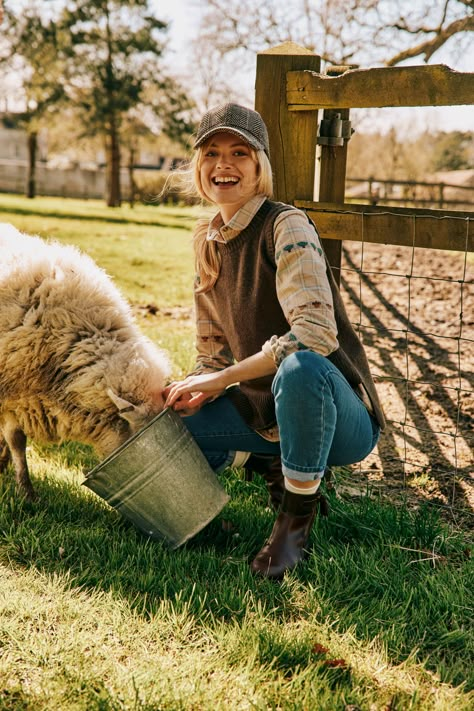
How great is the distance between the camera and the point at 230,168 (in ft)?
8.73

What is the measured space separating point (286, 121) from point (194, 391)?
1394 millimetres

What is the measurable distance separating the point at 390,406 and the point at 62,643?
277 cm

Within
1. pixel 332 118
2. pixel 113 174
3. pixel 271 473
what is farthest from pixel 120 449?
pixel 113 174

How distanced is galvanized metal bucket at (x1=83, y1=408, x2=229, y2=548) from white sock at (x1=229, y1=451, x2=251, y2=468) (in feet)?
1.26

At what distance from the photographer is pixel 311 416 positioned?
2383mm

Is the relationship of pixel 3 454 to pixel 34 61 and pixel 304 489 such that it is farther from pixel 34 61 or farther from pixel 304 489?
pixel 34 61

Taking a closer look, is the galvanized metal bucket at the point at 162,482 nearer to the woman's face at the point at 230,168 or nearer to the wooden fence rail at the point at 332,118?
the woman's face at the point at 230,168

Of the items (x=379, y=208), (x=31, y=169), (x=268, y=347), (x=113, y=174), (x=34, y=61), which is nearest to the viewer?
(x=268, y=347)

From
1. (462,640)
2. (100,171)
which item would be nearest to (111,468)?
(462,640)

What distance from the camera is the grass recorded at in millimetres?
1889

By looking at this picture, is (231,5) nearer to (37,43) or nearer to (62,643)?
(37,43)

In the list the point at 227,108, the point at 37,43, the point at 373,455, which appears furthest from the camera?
the point at 37,43

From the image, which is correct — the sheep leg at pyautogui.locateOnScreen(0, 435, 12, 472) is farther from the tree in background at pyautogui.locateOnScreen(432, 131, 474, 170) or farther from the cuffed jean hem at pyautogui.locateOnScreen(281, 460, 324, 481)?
the tree in background at pyautogui.locateOnScreen(432, 131, 474, 170)

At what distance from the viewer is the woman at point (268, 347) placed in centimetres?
242
